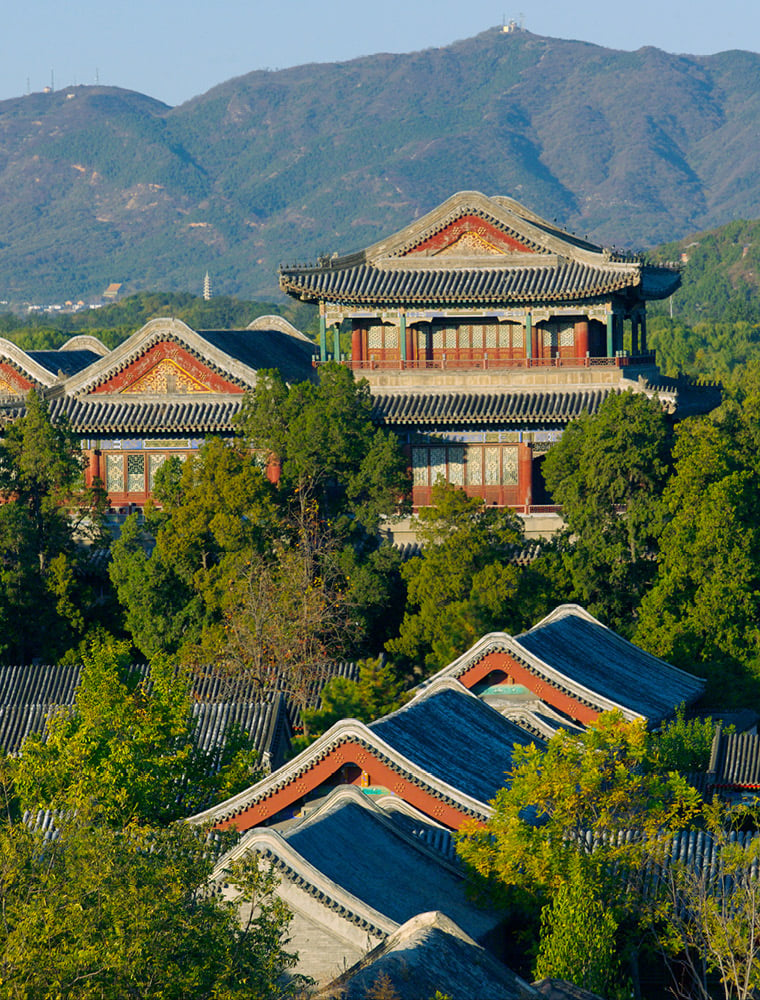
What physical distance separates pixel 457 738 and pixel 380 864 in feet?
16.0

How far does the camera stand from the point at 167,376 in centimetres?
4475

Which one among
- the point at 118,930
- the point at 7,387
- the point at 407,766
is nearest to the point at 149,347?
the point at 7,387

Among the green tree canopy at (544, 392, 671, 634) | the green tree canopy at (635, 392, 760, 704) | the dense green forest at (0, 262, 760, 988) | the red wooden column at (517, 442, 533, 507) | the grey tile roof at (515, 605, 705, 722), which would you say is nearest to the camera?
the dense green forest at (0, 262, 760, 988)

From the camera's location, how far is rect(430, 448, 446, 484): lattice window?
1743 inches

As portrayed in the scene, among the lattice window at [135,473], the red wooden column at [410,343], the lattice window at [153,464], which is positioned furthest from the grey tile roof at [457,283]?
the lattice window at [135,473]

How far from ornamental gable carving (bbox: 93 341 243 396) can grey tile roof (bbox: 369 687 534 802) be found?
18889 mm

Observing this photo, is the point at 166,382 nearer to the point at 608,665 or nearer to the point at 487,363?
the point at 487,363

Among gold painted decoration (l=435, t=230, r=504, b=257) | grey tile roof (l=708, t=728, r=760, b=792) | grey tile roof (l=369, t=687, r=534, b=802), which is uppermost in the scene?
gold painted decoration (l=435, t=230, r=504, b=257)

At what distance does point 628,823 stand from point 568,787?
853mm

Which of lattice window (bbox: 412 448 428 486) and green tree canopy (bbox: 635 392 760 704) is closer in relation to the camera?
green tree canopy (bbox: 635 392 760 704)

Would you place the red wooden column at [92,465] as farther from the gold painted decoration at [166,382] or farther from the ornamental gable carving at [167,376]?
the gold painted decoration at [166,382]

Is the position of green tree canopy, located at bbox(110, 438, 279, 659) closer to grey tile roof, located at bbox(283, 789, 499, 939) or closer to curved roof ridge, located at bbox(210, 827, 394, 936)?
grey tile roof, located at bbox(283, 789, 499, 939)

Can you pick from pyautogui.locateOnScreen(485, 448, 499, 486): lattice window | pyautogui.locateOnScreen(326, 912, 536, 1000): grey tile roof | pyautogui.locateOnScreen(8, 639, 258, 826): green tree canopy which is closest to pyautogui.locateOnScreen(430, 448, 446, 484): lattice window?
pyautogui.locateOnScreen(485, 448, 499, 486): lattice window

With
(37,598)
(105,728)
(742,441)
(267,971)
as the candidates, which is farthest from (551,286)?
(267,971)
